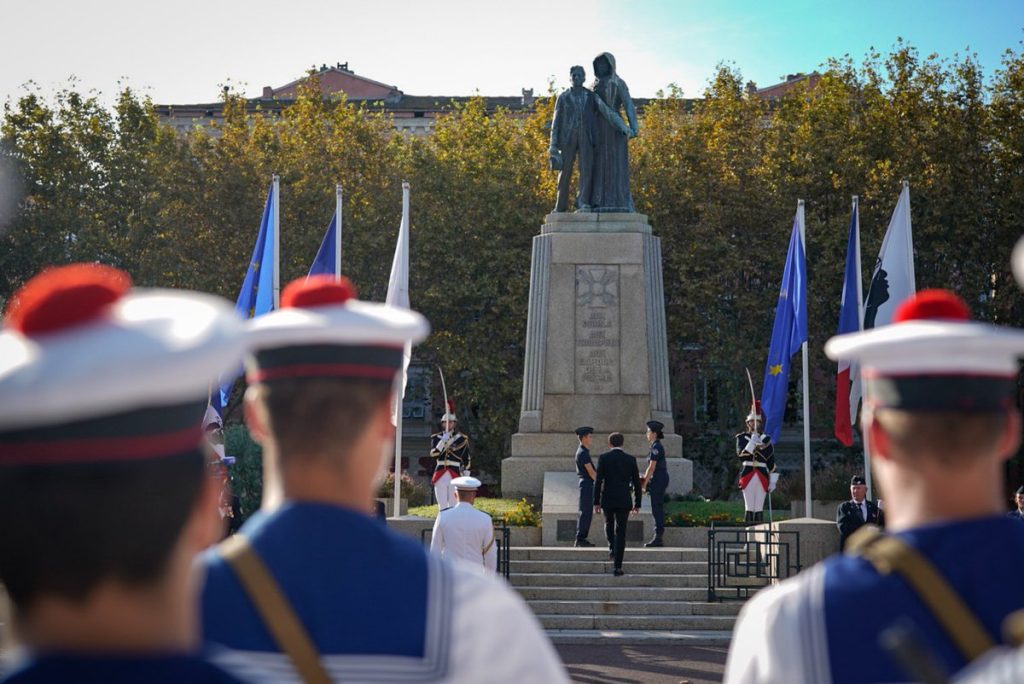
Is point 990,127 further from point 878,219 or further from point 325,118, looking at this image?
point 325,118

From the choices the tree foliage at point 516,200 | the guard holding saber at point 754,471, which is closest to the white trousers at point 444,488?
the guard holding saber at point 754,471

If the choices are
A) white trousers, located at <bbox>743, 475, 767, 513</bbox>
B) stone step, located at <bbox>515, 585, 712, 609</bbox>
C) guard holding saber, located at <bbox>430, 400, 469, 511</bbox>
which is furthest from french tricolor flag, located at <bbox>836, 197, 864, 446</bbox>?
guard holding saber, located at <bbox>430, 400, 469, 511</bbox>

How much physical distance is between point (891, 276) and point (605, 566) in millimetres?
6555

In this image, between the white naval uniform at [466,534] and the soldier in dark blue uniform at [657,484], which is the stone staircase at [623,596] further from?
the white naval uniform at [466,534]

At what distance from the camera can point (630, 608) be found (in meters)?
20.0

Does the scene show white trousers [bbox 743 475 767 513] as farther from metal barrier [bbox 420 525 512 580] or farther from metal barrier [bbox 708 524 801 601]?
metal barrier [bbox 420 525 512 580]

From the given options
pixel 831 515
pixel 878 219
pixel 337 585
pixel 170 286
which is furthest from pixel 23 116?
pixel 337 585

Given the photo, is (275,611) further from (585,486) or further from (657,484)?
(657,484)

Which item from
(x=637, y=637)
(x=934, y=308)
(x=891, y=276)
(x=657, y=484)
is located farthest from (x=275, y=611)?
(x=891, y=276)

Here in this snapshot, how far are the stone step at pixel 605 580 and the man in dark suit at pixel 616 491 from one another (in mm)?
162

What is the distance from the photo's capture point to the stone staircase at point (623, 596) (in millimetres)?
19266

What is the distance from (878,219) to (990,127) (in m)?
3.78

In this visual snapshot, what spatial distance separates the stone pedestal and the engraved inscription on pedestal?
2 cm

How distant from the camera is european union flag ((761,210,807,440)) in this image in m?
22.8
